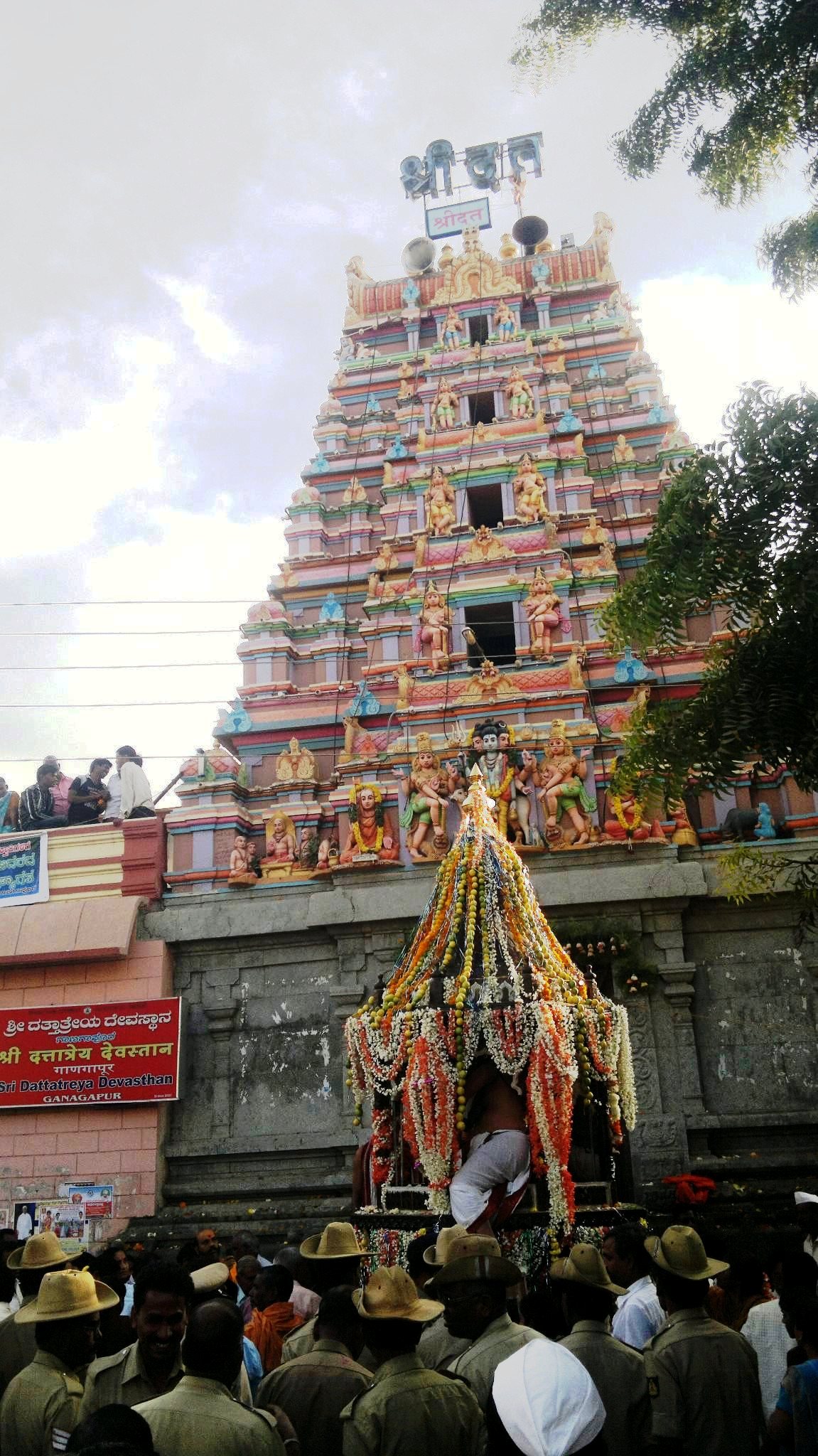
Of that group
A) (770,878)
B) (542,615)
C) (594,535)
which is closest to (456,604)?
(542,615)

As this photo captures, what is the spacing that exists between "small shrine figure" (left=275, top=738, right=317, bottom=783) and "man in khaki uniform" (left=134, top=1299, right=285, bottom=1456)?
13.5 metres

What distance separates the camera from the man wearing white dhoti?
27.2 ft

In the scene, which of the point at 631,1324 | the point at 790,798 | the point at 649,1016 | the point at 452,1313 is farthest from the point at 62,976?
the point at 452,1313

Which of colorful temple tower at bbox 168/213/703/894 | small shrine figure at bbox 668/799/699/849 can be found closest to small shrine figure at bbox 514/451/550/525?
colorful temple tower at bbox 168/213/703/894

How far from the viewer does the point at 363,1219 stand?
9.14 metres

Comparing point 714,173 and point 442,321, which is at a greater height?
point 442,321

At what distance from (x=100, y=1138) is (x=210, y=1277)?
10.3 meters

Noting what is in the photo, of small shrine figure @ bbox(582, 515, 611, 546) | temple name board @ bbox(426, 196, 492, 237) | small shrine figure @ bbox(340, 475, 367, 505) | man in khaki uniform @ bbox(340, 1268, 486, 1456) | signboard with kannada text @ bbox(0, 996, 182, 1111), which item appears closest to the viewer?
man in khaki uniform @ bbox(340, 1268, 486, 1456)

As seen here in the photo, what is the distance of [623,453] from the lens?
19641 millimetres

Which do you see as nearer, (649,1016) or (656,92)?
(656,92)

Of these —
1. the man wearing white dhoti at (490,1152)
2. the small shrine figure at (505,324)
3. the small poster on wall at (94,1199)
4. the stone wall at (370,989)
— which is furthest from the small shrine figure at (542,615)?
the small poster on wall at (94,1199)

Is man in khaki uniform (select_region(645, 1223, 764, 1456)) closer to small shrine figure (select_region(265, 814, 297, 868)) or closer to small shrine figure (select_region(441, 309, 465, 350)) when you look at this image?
small shrine figure (select_region(265, 814, 297, 868))

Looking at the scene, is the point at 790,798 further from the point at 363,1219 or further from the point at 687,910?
the point at 363,1219

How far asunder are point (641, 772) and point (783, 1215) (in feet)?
17.0
